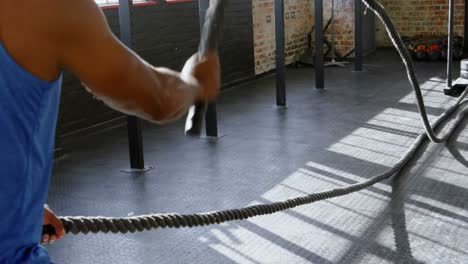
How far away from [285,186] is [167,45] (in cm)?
324

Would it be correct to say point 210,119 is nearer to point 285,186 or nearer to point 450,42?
point 285,186

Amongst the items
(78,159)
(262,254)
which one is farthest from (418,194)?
(78,159)

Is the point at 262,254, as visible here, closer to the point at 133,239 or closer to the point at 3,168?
the point at 133,239

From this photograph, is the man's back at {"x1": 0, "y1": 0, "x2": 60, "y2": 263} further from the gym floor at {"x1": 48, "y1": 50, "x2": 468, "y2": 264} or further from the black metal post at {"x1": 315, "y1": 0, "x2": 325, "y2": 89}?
the black metal post at {"x1": 315, "y1": 0, "x2": 325, "y2": 89}

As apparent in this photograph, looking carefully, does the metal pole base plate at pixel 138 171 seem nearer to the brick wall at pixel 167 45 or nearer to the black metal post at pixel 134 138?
the black metal post at pixel 134 138

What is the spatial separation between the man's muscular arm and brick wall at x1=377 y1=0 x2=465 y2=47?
10.1 m

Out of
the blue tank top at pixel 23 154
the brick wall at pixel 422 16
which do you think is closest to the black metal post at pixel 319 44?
the brick wall at pixel 422 16

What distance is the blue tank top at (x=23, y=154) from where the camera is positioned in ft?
2.99

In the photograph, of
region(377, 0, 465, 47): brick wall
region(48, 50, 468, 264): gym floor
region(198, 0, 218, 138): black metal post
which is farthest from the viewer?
region(377, 0, 465, 47): brick wall

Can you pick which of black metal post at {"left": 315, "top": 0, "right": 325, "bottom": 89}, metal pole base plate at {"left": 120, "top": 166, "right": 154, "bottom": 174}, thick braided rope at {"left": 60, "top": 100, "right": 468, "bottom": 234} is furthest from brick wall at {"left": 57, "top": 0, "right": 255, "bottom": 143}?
thick braided rope at {"left": 60, "top": 100, "right": 468, "bottom": 234}

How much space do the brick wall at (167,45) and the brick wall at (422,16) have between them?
12.2 ft

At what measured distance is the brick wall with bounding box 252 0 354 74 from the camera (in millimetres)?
8477

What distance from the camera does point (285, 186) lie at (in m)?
3.88

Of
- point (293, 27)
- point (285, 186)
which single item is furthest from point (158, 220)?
point (293, 27)
